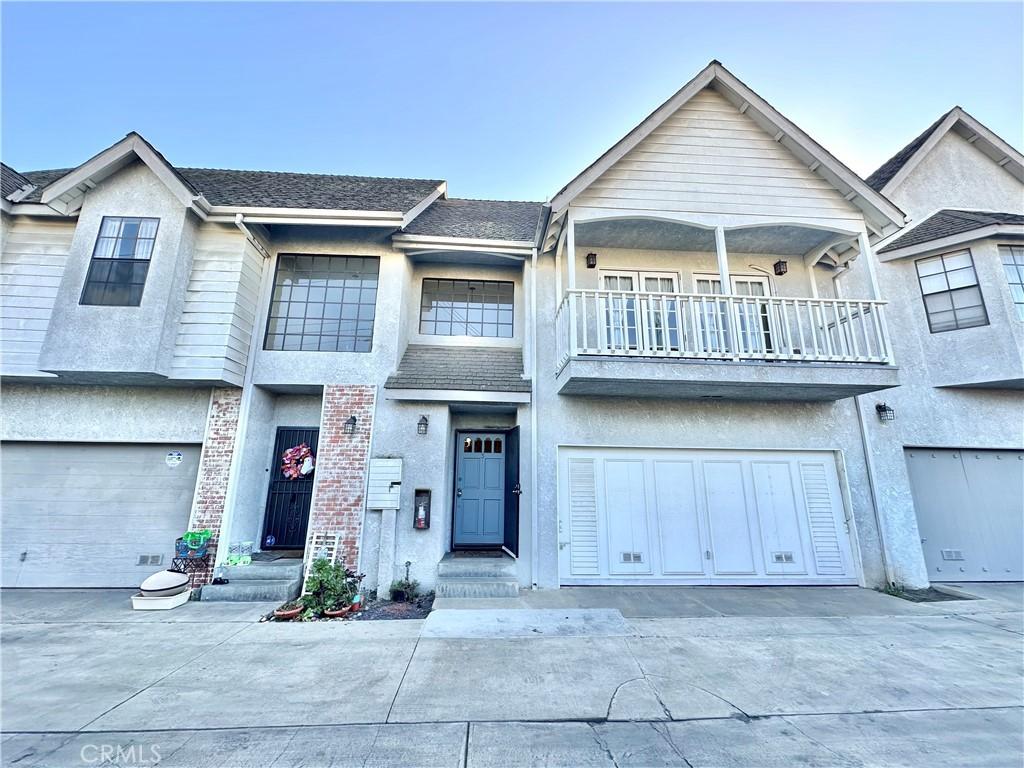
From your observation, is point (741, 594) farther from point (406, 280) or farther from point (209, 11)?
point (209, 11)

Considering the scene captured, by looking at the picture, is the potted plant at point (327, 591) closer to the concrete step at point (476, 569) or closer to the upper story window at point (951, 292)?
the concrete step at point (476, 569)

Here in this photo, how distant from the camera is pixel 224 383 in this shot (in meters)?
6.57

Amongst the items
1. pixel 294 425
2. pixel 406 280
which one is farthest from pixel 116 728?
pixel 406 280

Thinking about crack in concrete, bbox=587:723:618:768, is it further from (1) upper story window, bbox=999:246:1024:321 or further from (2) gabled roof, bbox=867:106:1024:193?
(2) gabled roof, bbox=867:106:1024:193

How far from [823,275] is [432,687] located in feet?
32.2

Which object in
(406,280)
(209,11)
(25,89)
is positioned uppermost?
(209,11)

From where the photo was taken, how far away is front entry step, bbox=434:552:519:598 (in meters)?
5.94

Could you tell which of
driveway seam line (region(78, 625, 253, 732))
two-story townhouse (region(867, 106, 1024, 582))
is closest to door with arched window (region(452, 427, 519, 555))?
driveway seam line (region(78, 625, 253, 732))

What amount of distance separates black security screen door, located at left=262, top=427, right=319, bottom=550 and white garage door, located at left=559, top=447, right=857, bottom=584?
15.5 ft

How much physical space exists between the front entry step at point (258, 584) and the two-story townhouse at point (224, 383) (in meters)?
0.45

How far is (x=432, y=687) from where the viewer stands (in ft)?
11.6

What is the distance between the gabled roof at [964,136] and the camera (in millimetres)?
8484

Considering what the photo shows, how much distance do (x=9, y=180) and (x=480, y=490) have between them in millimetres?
10790

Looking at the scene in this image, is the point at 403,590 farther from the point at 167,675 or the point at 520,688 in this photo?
the point at 520,688
